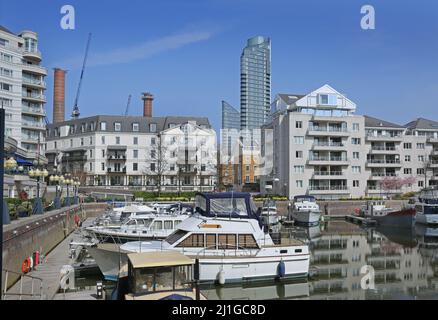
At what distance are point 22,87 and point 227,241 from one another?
4690 cm

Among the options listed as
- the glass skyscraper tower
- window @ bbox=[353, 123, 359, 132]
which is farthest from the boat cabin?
the glass skyscraper tower

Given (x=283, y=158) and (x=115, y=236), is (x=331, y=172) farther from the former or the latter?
(x=115, y=236)

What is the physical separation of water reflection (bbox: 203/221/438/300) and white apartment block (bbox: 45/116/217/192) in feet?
96.2

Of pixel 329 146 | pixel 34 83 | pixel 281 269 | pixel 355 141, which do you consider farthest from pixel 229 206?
pixel 34 83

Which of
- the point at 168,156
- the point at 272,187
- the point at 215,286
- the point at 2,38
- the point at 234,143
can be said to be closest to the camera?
the point at 215,286

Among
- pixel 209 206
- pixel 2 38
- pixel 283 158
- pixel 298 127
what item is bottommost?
pixel 209 206

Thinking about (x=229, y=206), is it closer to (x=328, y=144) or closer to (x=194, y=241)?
(x=194, y=241)

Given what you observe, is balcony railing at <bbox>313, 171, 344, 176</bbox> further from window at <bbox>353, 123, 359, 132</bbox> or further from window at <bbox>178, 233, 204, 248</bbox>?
window at <bbox>178, 233, 204, 248</bbox>

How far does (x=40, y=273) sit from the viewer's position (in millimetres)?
16406

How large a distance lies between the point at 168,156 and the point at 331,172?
25866 mm

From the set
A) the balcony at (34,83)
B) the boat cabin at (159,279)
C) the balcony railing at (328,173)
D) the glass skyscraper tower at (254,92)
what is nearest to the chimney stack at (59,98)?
the balcony at (34,83)

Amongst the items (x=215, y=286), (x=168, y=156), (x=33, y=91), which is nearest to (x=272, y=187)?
(x=168, y=156)
